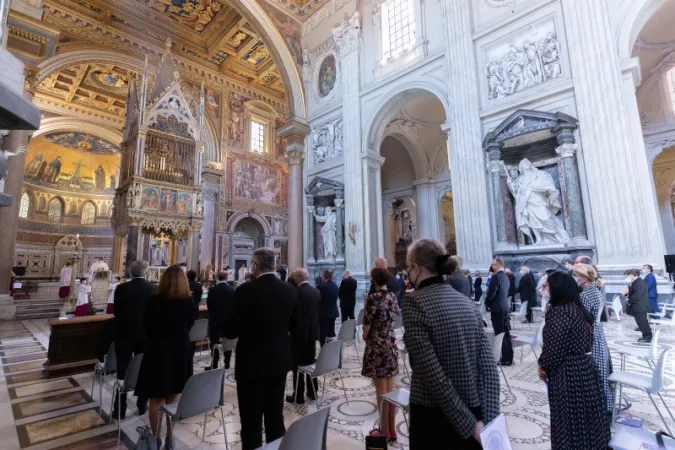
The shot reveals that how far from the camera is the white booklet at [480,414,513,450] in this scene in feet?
3.99

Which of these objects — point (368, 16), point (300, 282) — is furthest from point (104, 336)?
point (368, 16)

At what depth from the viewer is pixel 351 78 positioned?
1252 centimetres

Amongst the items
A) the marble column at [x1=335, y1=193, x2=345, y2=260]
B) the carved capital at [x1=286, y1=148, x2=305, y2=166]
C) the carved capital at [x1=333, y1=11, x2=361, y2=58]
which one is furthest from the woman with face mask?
the carved capital at [x1=286, y1=148, x2=305, y2=166]

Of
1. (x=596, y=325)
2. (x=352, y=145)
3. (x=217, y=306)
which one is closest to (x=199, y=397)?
(x=217, y=306)

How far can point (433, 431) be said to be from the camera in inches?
56.8

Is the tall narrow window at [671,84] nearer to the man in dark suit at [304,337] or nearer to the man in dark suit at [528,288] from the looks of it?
the man in dark suit at [528,288]

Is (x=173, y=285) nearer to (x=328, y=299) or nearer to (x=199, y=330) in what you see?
(x=199, y=330)

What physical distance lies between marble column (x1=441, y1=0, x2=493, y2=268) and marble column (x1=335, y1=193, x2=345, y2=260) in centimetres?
443

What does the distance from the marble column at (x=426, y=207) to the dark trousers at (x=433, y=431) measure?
46.7 feet

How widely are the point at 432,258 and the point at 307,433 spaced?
1021 mm

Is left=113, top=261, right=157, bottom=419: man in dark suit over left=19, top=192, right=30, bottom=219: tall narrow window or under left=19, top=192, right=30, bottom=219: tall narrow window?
under

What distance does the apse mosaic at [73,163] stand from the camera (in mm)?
20281

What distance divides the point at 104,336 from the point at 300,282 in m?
2.31

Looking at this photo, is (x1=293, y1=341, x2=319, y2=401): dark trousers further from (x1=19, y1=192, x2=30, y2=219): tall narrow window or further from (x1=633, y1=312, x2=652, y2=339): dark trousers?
(x1=19, y1=192, x2=30, y2=219): tall narrow window
